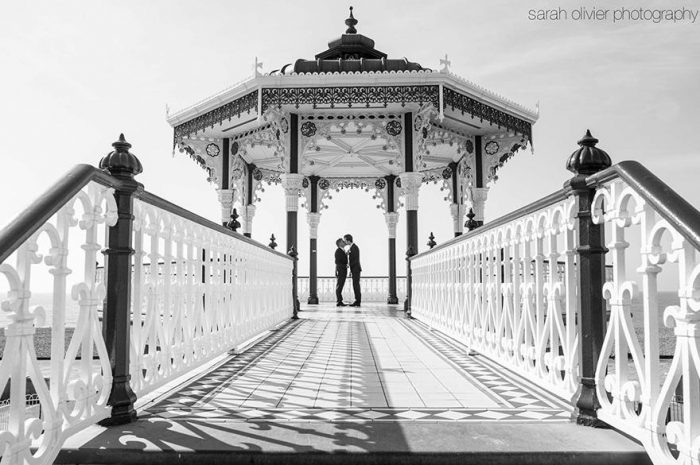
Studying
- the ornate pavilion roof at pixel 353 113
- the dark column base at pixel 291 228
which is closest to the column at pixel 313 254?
the ornate pavilion roof at pixel 353 113

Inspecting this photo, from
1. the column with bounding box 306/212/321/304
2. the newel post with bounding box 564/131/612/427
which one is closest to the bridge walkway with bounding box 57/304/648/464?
the newel post with bounding box 564/131/612/427

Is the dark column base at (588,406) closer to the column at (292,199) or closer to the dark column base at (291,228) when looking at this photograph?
the column at (292,199)

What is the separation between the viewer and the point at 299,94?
431 inches

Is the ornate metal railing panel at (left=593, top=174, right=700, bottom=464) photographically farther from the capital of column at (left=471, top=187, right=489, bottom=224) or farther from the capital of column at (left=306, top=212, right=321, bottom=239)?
the capital of column at (left=306, top=212, right=321, bottom=239)

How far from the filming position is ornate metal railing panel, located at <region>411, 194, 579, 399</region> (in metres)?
3.12

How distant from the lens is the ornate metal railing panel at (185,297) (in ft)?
10.5

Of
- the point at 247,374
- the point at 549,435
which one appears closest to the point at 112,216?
the point at 247,374

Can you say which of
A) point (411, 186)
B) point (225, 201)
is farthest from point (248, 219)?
point (411, 186)

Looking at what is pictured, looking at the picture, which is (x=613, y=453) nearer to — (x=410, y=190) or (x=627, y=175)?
(x=627, y=175)

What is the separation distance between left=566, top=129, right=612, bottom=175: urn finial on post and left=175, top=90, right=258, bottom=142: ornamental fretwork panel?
9.10 m

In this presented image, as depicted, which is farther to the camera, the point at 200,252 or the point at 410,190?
the point at 410,190

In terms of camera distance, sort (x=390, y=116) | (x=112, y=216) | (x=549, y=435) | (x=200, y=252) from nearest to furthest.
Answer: (x=549, y=435), (x=112, y=216), (x=200, y=252), (x=390, y=116)

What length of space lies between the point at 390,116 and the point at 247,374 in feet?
27.6

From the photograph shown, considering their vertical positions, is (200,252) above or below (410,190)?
below
